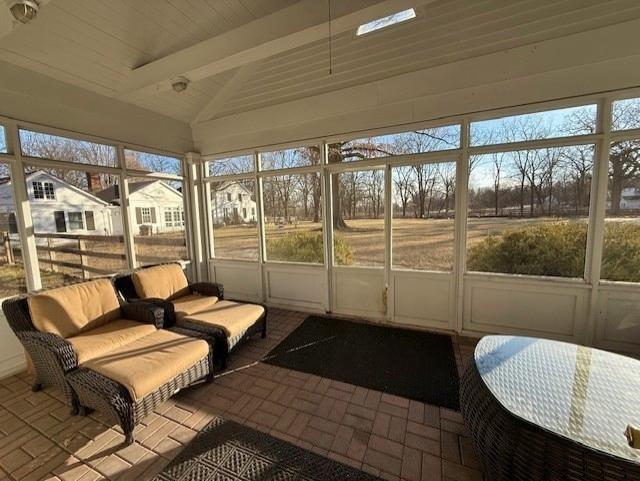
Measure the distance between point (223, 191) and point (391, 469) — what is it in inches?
172

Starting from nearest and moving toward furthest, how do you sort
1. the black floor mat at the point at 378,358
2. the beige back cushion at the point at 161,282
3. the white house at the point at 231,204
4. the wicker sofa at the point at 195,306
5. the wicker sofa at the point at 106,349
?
the wicker sofa at the point at 106,349 < the black floor mat at the point at 378,358 < the wicker sofa at the point at 195,306 < the beige back cushion at the point at 161,282 < the white house at the point at 231,204

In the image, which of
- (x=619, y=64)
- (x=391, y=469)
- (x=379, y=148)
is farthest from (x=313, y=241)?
(x=619, y=64)

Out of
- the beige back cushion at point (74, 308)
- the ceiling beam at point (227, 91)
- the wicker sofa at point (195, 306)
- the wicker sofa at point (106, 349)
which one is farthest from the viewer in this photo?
the ceiling beam at point (227, 91)

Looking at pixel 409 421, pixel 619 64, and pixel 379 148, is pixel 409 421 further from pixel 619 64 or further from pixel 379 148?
pixel 619 64

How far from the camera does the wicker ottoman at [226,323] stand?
2658 mm

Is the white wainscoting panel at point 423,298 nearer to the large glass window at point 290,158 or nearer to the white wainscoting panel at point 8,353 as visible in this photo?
the large glass window at point 290,158

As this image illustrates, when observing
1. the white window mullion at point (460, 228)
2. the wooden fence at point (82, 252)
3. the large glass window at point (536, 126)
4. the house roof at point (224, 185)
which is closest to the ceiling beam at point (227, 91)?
the house roof at point (224, 185)

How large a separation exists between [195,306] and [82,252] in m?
1.59

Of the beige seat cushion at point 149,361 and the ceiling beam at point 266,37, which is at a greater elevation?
the ceiling beam at point 266,37

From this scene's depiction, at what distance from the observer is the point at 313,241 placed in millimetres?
4133

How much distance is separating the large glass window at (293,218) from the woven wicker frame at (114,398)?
242cm

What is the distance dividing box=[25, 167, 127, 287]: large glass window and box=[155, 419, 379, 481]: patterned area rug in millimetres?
2702

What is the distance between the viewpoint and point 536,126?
2.90m

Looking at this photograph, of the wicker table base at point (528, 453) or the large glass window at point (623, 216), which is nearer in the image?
the wicker table base at point (528, 453)
